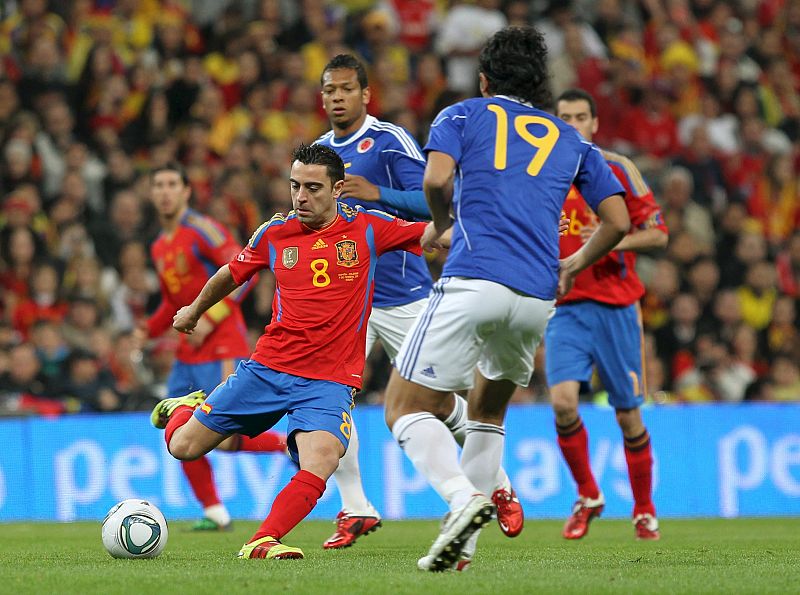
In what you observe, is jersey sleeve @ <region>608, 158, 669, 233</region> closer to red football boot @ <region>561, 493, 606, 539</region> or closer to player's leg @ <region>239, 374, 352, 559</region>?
red football boot @ <region>561, 493, 606, 539</region>

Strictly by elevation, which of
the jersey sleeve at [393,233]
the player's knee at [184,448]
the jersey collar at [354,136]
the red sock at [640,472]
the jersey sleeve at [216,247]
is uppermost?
the jersey collar at [354,136]

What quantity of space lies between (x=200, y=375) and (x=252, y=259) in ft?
8.50

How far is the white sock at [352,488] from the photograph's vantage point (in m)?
7.39

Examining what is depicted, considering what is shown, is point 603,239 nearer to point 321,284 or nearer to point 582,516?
point 321,284

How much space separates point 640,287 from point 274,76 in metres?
7.70

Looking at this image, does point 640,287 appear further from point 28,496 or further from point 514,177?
point 28,496

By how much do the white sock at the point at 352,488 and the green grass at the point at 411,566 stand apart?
0.23m

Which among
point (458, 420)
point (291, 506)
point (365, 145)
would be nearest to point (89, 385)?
point (365, 145)

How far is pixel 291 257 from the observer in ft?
21.0

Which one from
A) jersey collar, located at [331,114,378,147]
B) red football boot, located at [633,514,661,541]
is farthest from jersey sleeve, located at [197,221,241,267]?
red football boot, located at [633,514,661,541]

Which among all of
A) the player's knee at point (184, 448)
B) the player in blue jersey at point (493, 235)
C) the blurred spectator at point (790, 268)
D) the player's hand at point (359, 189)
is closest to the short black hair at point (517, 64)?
the player in blue jersey at point (493, 235)

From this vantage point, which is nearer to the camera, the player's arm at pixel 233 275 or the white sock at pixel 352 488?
the player's arm at pixel 233 275

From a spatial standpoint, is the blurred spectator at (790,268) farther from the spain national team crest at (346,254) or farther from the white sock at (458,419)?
the spain national team crest at (346,254)

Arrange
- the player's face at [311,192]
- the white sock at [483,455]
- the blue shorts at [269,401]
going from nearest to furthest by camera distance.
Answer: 1. the white sock at [483,455]
2. the blue shorts at [269,401]
3. the player's face at [311,192]
